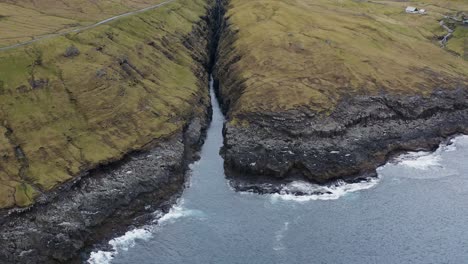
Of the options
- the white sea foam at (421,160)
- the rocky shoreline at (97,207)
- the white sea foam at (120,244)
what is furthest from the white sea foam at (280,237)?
the white sea foam at (421,160)

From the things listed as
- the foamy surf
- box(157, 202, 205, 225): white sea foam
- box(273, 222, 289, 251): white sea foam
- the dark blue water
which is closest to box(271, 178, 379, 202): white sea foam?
the dark blue water

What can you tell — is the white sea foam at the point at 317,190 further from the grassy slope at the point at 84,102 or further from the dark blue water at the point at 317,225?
the grassy slope at the point at 84,102

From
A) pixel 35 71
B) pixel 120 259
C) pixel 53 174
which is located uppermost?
pixel 35 71

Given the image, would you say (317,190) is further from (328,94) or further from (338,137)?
(328,94)

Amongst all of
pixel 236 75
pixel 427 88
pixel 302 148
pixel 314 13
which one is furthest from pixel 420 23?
pixel 302 148

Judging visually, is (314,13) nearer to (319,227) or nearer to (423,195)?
(423,195)

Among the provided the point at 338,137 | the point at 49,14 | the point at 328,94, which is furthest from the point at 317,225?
the point at 49,14
